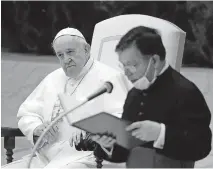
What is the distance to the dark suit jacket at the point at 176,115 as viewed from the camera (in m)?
1.21

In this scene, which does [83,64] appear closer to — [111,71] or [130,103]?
[111,71]

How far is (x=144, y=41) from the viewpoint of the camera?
48.5 inches

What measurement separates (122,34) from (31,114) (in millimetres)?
364

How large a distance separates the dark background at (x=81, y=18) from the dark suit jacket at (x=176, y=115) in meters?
1.02

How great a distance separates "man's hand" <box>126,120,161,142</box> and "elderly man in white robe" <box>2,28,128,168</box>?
269 mm

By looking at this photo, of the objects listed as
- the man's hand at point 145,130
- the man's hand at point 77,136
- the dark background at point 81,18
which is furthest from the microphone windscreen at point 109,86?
the dark background at point 81,18

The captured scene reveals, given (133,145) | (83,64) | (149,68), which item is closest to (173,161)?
(133,145)

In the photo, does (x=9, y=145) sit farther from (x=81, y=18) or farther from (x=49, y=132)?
(x=81, y=18)

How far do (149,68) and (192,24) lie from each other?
4.85 feet

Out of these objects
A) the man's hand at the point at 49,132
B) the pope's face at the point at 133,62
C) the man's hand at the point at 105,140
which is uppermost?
the pope's face at the point at 133,62

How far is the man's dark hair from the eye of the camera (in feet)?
4.03

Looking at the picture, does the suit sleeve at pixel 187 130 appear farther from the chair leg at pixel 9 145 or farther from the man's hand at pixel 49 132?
the chair leg at pixel 9 145

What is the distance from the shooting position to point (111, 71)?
4.72 ft

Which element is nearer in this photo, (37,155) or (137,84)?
(137,84)
